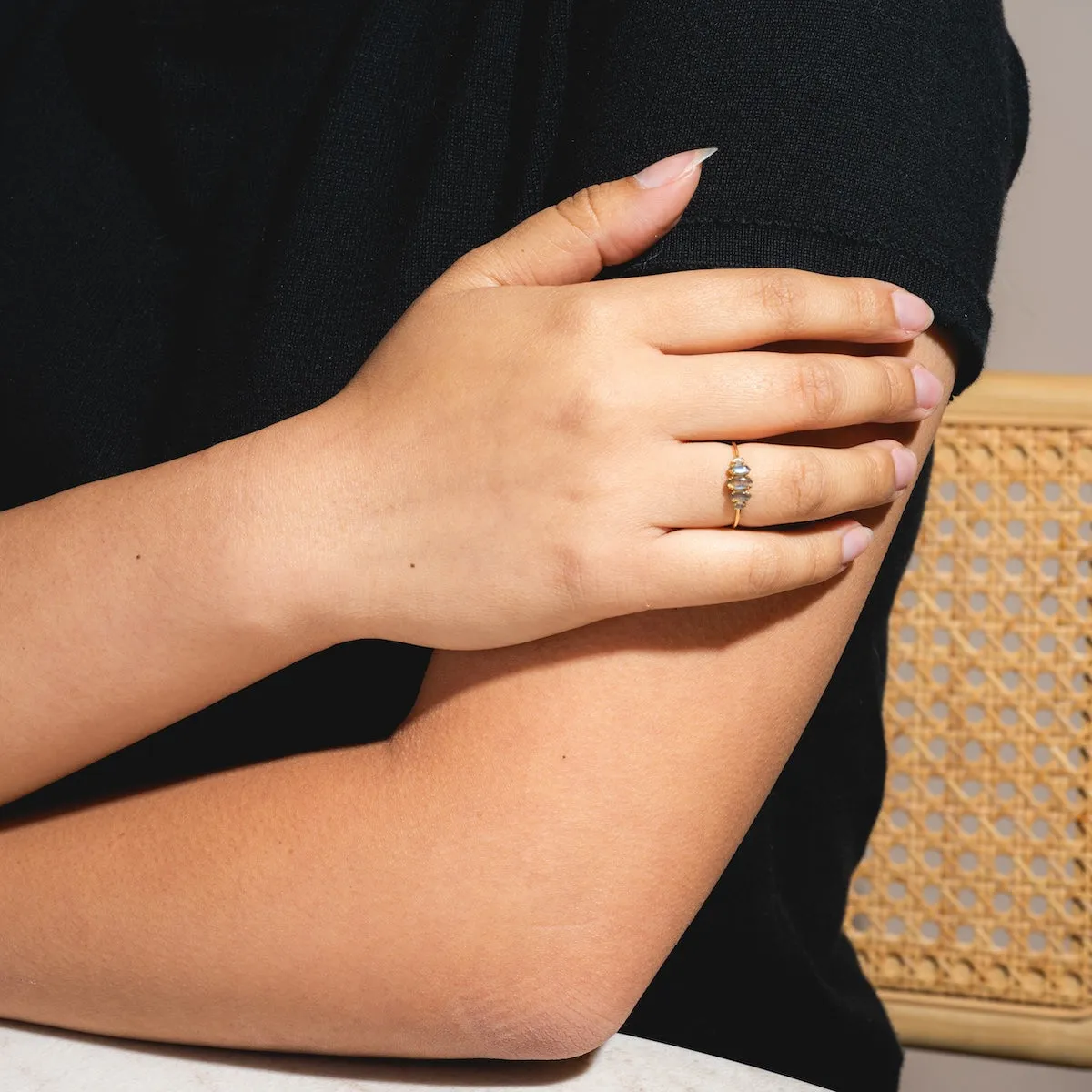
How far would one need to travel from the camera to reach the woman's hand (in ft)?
1.51

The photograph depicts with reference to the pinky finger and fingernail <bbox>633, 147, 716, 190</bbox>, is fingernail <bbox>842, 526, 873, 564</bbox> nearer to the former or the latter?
the pinky finger

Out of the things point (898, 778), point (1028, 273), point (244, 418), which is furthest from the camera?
point (1028, 273)

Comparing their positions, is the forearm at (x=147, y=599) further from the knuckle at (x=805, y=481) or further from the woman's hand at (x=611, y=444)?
the knuckle at (x=805, y=481)

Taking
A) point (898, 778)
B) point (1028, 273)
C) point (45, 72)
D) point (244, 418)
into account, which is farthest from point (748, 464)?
point (1028, 273)

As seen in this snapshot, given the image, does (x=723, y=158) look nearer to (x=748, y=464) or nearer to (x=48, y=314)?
(x=748, y=464)

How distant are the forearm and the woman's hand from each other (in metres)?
0.03

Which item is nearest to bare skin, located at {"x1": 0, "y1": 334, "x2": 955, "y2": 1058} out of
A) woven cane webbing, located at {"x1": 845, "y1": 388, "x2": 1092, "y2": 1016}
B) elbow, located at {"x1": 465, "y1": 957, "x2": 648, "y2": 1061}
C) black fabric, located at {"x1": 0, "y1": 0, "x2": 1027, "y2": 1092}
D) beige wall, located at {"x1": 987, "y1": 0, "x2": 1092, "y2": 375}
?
elbow, located at {"x1": 465, "y1": 957, "x2": 648, "y2": 1061}

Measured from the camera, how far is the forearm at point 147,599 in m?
0.51

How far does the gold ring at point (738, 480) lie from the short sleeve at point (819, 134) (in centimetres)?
10

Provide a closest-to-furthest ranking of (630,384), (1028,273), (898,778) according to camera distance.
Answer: (630,384), (898,778), (1028,273)

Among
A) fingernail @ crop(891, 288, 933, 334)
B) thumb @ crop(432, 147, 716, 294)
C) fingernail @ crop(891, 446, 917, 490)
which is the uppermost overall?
thumb @ crop(432, 147, 716, 294)

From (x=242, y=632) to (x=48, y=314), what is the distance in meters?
0.33

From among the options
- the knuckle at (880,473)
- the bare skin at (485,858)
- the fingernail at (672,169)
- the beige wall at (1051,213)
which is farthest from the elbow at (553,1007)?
the beige wall at (1051,213)

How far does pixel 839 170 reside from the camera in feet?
1.59
